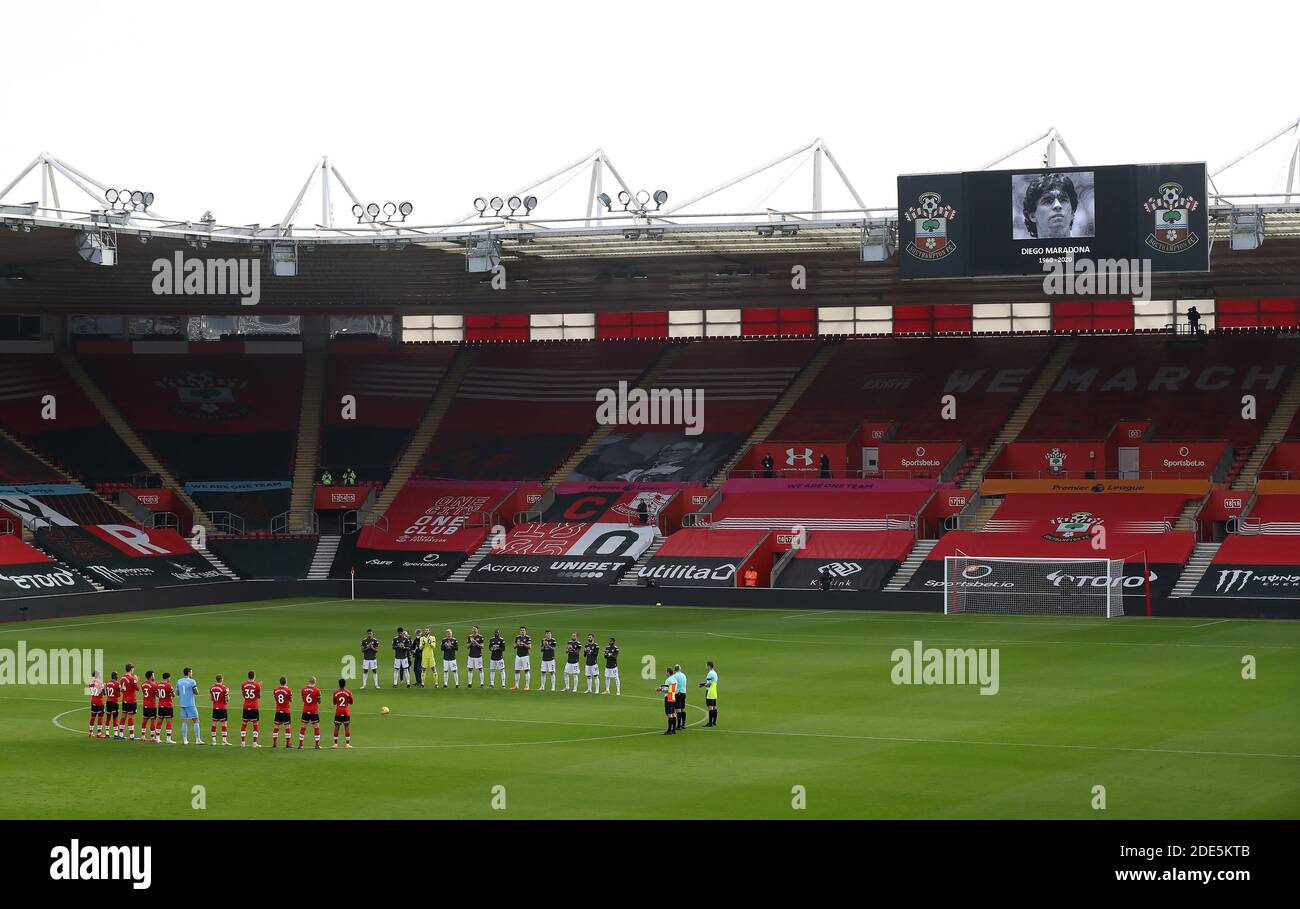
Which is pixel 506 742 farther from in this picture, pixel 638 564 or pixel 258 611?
pixel 638 564

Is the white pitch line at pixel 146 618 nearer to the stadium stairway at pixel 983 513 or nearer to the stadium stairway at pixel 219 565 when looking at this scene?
the stadium stairway at pixel 219 565

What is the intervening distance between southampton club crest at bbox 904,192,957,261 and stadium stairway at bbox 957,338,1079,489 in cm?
1755

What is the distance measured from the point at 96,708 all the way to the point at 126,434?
1755 inches

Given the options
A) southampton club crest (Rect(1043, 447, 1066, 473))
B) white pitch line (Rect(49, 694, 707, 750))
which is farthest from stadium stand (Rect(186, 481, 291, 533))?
white pitch line (Rect(49, 694, 707, 750))

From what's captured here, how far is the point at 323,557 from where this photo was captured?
7106 cm

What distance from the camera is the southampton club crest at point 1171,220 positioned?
5031cm

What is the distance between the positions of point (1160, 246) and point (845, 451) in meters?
23.5

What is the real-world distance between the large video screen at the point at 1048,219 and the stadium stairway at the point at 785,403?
21299 mm

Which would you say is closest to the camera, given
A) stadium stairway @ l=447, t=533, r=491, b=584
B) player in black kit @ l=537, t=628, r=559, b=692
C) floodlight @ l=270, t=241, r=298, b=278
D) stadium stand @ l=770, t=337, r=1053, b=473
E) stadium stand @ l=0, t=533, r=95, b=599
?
player in black kit @ l=537, t=628, r=559, b=692

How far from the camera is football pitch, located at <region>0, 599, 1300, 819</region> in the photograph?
24609 millimetres

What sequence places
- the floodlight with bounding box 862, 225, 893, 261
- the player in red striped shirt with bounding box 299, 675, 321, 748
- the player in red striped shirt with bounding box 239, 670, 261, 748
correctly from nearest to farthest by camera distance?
the player in red striped shirt with bounding box 299, 675, 321, 748, the player in red striped shirt with bounding box 239, 670, 261, 748, the floodlight with bounding box 862, 225, 893, 261

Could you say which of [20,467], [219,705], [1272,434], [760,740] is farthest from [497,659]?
[1272,434]

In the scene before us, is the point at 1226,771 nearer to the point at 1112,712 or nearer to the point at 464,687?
Result: the point at 1112,712

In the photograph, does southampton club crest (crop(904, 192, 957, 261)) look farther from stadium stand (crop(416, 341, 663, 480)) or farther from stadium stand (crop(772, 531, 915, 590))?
stadium stand (crop(416, 341, 663, 480))
